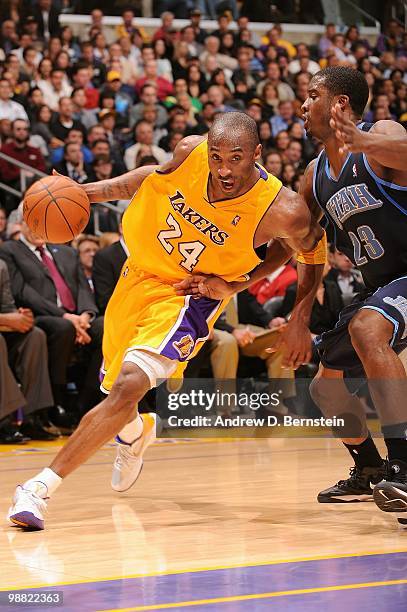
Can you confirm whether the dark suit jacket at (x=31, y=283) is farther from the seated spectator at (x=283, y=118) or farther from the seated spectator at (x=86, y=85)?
the seated spectator at (x=283, y=118)

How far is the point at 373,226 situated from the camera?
17.0 feet

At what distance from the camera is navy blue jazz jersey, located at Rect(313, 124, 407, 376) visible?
5004 mm

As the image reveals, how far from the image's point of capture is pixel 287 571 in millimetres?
3965

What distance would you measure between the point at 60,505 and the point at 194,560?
163 cm

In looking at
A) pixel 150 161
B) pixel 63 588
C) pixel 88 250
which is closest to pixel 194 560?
pixel 63 588

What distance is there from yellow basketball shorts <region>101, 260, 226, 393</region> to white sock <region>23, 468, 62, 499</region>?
0.70 metres

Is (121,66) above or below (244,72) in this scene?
above

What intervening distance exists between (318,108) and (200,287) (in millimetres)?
1055

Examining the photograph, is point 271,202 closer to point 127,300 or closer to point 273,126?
point 127,300

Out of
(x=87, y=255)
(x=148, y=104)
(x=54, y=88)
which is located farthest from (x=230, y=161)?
(x=54, y=88)

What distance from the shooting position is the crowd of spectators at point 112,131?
30.2ft

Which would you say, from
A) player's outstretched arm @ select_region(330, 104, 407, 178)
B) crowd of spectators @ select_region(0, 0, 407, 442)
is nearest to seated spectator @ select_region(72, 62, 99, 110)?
crowd of spectators @ select_region(0, 0, 407, 442)

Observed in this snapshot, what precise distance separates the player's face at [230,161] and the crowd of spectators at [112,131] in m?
3.76

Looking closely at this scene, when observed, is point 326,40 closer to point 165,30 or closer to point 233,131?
point 165,30
